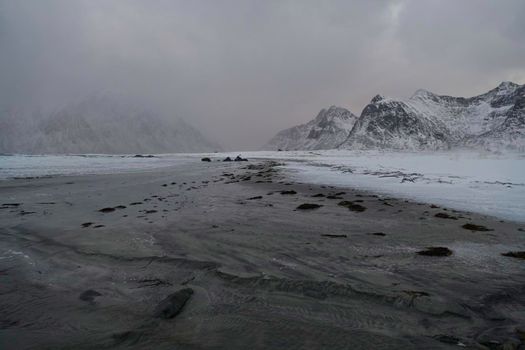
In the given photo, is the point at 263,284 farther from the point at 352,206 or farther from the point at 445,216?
the point at 352,206

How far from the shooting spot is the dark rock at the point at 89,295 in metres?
3.98

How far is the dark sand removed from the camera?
3109 mm

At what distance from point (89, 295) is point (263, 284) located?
90.4 inches

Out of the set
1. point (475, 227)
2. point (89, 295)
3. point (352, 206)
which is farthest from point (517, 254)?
point (89, 295)

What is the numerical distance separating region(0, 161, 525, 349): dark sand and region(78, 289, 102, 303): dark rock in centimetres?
2

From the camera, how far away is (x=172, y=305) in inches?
142

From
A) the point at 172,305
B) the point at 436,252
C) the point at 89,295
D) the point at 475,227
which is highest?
the point at 475,227

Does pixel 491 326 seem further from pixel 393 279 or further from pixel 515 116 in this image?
pixel 515 116

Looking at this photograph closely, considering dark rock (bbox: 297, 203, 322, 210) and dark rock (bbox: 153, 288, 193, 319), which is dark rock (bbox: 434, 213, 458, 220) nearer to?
dark rock (bbox: 297, 203, 322, 210)

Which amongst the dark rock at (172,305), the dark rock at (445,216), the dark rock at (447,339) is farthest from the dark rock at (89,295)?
the dark rock at (445,216)

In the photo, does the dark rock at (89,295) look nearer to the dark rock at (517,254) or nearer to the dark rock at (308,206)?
Answer: the dark rock at (517,254)

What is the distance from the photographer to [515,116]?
619 feet

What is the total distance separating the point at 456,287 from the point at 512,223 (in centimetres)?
500

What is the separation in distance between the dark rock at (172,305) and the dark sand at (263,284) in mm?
20
